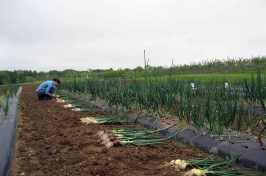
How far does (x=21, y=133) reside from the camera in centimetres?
362

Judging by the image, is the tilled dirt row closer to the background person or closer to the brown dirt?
the brown dirt

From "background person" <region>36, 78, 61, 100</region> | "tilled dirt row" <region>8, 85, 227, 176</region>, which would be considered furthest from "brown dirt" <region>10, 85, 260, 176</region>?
"background person" <region>36, 78, 61, 100</region>

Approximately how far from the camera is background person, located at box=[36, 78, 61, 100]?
7.33 metres

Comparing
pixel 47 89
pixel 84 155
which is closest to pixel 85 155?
pixel 84 155

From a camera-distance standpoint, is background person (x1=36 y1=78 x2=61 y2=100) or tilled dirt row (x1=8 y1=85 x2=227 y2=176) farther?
background person (x1=36 y1=78 x2=61 y2=100)

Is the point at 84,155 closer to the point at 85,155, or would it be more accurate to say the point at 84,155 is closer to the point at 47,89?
the point at 85,155


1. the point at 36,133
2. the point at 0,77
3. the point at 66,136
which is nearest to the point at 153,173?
the point at 66,136

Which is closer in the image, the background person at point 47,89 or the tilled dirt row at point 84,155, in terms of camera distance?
the tilled dirt row at point 84,155

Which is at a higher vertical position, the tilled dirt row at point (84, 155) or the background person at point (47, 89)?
the background person at point (47, 89)

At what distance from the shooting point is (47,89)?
7.33 metres

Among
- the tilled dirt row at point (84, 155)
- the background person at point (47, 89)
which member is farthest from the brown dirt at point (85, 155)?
the background person at point (47, 89)

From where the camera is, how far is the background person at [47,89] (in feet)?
24.0

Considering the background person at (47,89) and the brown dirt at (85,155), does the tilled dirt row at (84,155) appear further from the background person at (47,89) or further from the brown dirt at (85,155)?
the background person at (47,89)

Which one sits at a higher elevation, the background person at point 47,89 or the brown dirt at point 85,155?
the background person at point 47,89
